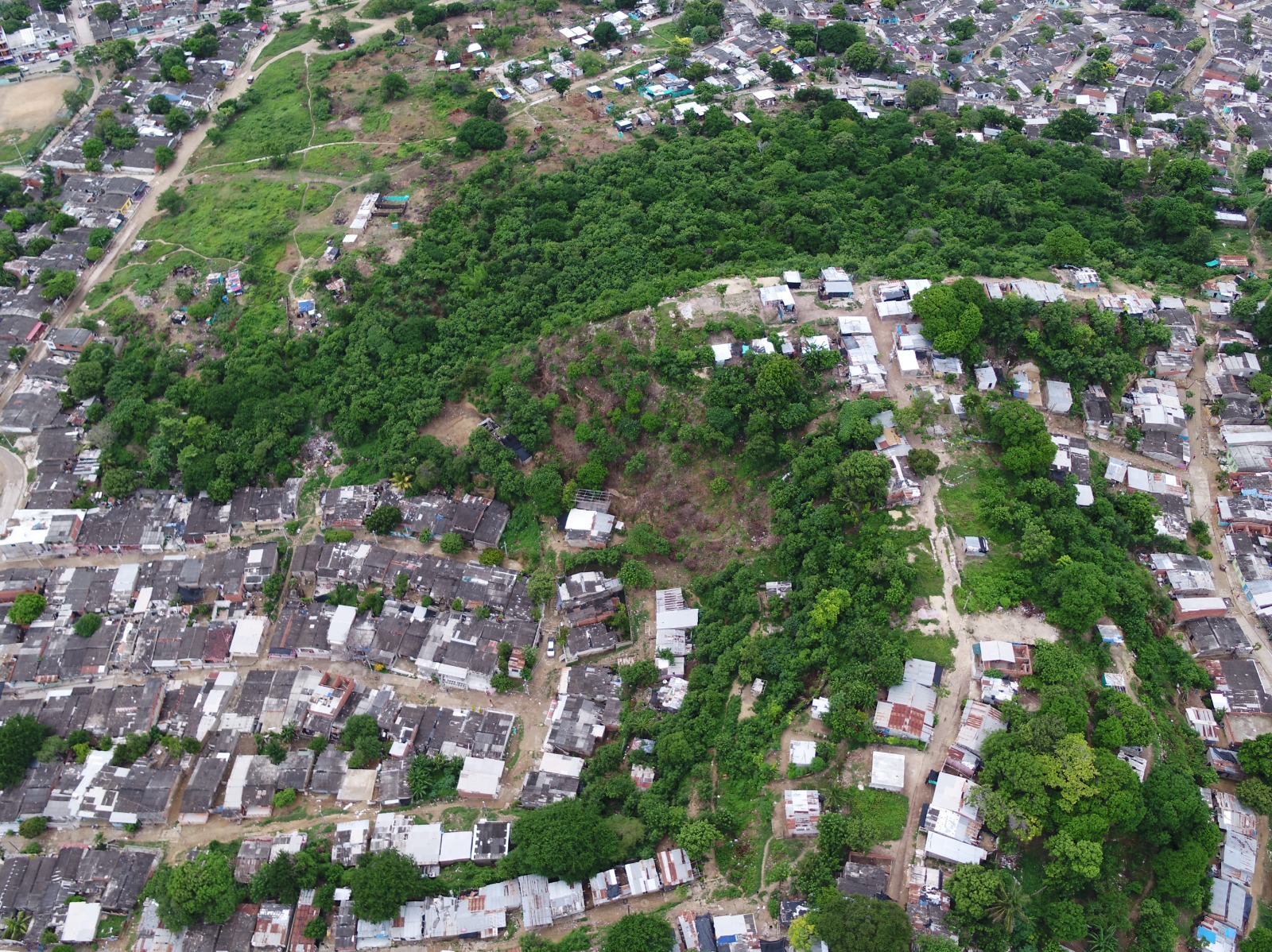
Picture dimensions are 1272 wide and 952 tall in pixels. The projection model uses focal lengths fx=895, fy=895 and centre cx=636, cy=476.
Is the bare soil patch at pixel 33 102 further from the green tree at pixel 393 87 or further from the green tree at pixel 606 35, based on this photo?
the green tree at pixel 606 35

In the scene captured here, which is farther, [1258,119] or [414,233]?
[1258,119]

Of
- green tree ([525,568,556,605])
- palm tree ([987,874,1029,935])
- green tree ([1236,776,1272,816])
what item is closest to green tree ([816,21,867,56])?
green tree ([525,568,556,605])

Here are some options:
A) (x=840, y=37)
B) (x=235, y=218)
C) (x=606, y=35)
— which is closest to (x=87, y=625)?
(x=235, y=218)

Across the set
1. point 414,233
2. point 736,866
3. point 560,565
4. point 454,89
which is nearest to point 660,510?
point 560,565

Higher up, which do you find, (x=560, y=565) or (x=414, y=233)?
(x=414, y=233)

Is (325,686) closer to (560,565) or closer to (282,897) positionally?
(282,897)

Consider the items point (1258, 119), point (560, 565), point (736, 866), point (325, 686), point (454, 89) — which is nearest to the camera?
point (736, 866)
